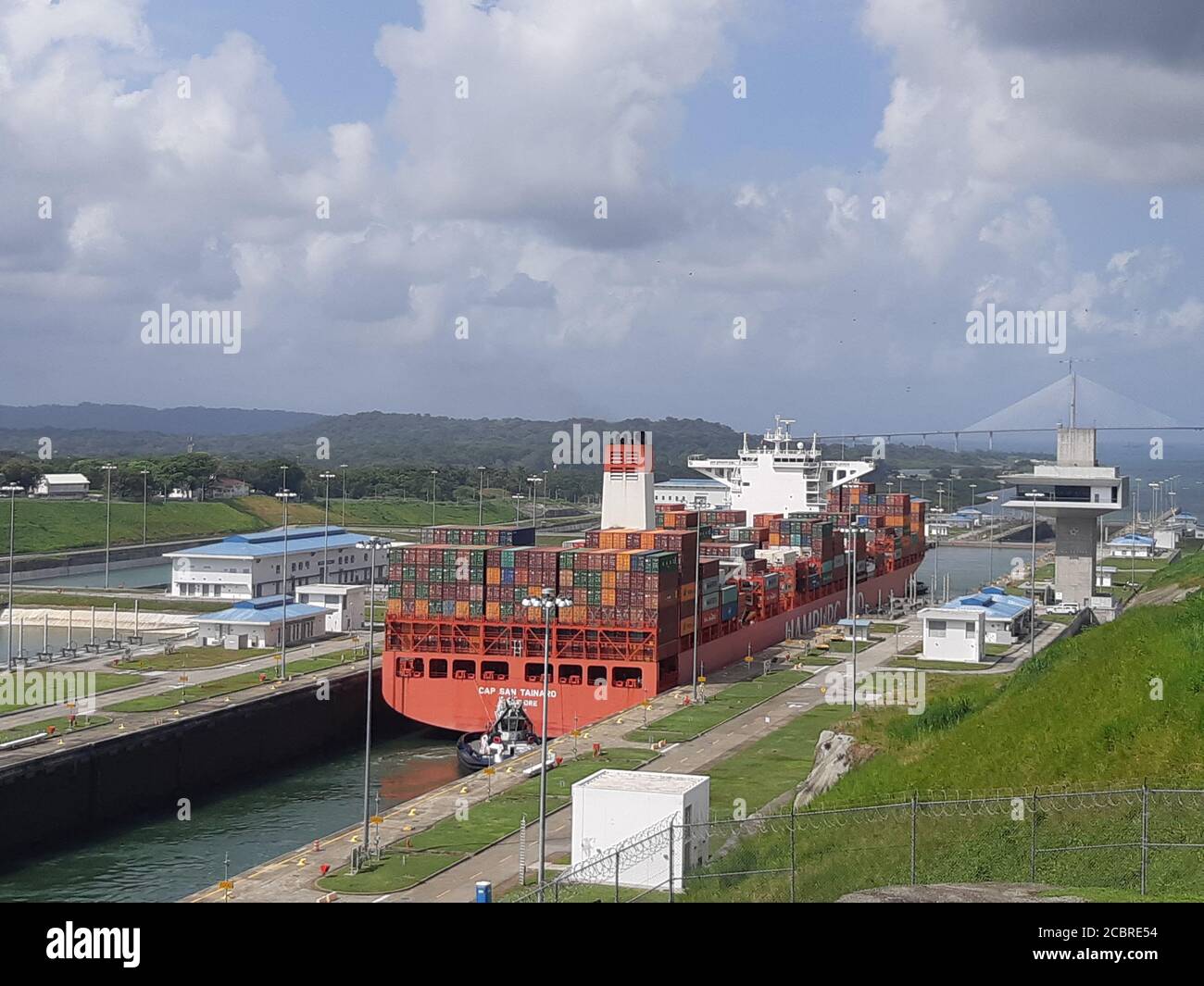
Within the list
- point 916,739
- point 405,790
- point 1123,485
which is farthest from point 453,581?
point 1123,485

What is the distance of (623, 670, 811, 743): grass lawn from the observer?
38406 millimetres

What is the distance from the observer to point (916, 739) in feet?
81.9

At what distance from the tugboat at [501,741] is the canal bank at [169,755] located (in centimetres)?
606

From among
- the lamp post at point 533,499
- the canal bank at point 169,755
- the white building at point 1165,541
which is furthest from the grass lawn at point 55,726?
the white building at point 1165,541

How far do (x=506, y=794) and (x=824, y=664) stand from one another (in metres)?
24.3

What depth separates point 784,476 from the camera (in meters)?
90.6

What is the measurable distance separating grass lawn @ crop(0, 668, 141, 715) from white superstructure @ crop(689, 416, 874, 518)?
5118cm

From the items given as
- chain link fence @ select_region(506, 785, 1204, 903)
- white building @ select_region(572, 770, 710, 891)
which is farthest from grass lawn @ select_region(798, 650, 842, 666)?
chain link fence @ select_region(506, 785, 1204, 903)

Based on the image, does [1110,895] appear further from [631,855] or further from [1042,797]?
[631,855]

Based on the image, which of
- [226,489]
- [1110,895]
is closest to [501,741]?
[1110,895]

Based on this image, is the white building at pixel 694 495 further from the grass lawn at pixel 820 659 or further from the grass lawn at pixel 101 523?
the grass lawn at pixel 820 659

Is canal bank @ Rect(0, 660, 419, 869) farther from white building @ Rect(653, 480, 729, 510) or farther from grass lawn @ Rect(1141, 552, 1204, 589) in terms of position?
white building @ Rect(653, 480, 729, 510)
